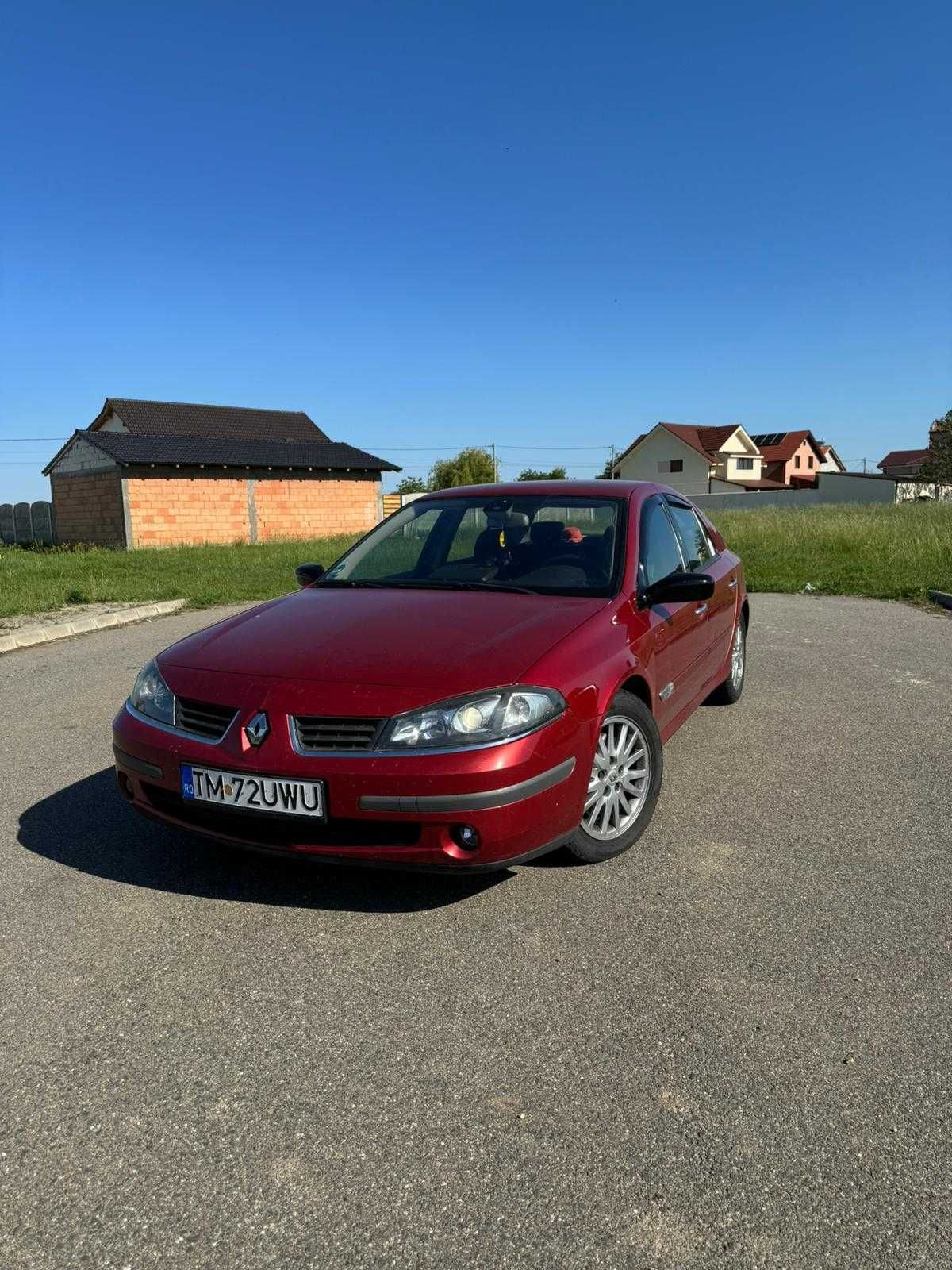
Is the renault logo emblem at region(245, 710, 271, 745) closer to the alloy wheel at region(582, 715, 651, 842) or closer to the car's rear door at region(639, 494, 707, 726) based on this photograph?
the alloy wheel at region(582, 715, 651, 842)

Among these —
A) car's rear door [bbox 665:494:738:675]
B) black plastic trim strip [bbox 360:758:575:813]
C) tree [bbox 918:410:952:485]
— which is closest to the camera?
black plastic trim strip [bbox 360:758:575:813]

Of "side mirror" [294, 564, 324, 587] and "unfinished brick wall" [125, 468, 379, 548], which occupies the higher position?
"unfinished brick wall" [125, 468, 379, 548]

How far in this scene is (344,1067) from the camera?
2.30m

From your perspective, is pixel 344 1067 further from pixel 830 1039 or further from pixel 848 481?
pixel 848 481

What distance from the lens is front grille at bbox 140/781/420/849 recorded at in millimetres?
2854

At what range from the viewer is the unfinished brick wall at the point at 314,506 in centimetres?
3088

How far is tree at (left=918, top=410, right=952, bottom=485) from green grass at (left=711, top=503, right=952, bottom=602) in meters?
37.2

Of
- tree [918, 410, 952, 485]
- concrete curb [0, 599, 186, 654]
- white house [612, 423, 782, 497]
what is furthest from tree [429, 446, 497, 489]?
concrete curb [0, 599, 186, 654]

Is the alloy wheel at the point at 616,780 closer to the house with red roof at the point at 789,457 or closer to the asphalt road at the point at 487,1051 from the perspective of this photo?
the asphalt road at the point at 487,1051

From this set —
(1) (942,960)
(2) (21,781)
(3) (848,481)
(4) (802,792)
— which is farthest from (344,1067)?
(3) (848,481)

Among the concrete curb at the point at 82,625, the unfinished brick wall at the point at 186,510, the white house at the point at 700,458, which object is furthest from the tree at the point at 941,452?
the concrete curb at the point at 82,625

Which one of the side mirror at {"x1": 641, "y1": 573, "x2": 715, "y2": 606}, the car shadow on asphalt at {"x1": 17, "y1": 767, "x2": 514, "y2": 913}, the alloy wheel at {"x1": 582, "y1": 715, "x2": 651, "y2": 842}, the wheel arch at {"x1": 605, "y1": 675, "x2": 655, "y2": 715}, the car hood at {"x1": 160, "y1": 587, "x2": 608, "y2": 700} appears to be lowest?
the car shadow on asphalt at {"x1": 17, "y1": 767, "x2": 514, "y2": 913}

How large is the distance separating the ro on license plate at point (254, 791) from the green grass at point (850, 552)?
11.3 meters

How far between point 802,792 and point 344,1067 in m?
2.83
